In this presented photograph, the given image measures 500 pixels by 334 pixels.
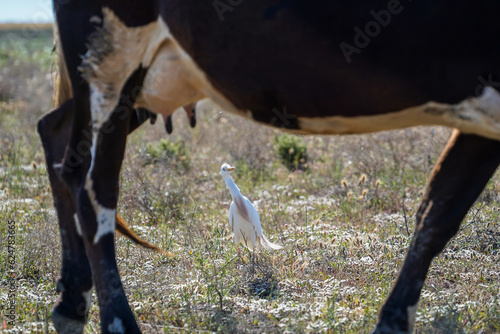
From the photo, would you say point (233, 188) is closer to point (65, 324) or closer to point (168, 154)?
point (168, 154)

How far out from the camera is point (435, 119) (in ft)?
9.11

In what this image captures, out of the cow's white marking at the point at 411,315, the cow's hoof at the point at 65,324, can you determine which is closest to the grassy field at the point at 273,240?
the cow's hoof at the point at 65,324

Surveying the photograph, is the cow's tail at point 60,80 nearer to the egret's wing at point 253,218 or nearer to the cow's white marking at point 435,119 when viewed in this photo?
the cow's white marking at point 435,119

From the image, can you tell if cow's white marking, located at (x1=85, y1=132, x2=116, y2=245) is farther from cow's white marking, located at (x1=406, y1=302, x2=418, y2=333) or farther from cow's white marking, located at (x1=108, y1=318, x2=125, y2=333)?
cow's white marking, located at (x1=406, y1=302, x2=418, y2=333)

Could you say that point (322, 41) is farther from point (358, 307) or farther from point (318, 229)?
point (318, 229)

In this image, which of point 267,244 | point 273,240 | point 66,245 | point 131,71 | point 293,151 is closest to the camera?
point 131,71

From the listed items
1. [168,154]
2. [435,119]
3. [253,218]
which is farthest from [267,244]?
[168,154]

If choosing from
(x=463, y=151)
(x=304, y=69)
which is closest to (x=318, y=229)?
(x=463, y=151)

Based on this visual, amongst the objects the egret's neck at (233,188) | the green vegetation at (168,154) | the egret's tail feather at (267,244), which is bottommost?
the green vegetation at (168,154)

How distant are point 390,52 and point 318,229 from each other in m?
2.57

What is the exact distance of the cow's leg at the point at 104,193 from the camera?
335 cm

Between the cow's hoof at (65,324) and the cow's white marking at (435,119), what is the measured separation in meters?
1.51

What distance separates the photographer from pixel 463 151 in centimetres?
313

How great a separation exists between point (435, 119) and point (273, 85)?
26.6 inches
